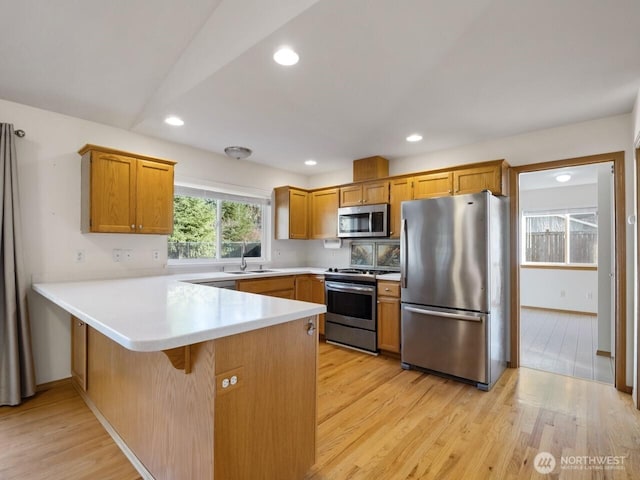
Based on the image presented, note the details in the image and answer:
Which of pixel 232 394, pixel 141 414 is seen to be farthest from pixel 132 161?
pixel 232 394

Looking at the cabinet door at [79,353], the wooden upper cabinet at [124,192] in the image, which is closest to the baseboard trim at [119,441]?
the cabinet door at [79,353]

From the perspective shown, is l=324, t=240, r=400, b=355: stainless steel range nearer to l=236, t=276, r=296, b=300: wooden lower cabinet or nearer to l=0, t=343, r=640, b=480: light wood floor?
l=236, t=276, r=296, b=300: wooden lower cabinet

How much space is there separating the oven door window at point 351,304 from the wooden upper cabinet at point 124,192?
6.62 ft

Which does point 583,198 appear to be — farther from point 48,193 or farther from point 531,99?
point 48,193

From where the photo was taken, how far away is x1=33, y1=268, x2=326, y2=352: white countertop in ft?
3.72

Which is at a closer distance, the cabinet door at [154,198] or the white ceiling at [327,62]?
the white ceiling at [327,62]

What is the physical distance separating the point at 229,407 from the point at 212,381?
15 centimetres

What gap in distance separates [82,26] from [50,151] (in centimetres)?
128

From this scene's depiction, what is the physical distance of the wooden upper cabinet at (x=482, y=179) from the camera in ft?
10.2

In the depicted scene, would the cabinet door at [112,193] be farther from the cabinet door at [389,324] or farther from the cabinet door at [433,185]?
the cabinet door at [433,185]

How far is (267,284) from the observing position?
379 cm

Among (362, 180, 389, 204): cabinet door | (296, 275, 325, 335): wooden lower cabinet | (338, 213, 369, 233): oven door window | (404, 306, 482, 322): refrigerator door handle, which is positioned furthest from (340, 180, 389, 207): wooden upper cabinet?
(404, 306, 482, 322): refrigerator door handle

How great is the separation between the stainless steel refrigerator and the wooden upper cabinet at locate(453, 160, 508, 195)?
0.54ft

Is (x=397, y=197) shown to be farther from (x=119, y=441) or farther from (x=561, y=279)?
(x=561, y=279)
